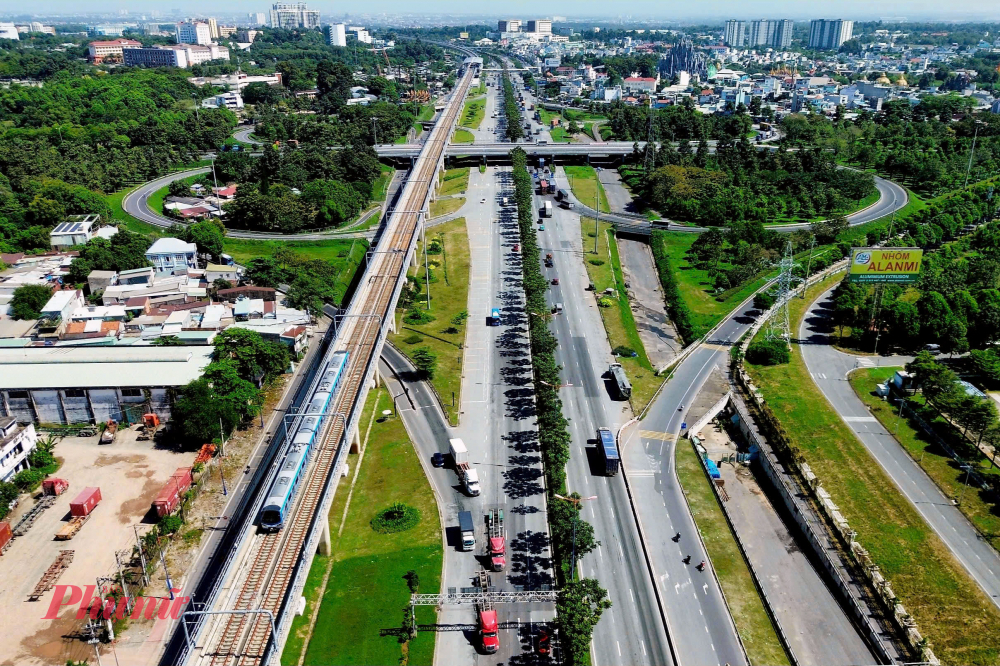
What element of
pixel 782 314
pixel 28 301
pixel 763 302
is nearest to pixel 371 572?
pixel 782 314

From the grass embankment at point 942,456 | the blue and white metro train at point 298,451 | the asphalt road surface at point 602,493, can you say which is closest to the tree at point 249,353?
the blue and white metro train at point 298,451

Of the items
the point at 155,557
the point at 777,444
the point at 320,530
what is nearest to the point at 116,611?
the point at 155,557

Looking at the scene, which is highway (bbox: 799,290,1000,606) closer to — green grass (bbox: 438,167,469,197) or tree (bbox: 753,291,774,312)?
tree (bbox: 753,291,774,312)

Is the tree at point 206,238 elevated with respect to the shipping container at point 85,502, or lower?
elevated

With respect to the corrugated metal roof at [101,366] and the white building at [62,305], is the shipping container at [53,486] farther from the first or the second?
the white building at [62,305]

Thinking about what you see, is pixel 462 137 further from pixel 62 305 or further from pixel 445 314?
pixel 62 305

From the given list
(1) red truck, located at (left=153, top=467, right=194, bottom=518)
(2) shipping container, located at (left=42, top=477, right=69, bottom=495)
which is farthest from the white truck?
(2) shipping container, located at (left=42, top=477, right=69, bottom=495)
